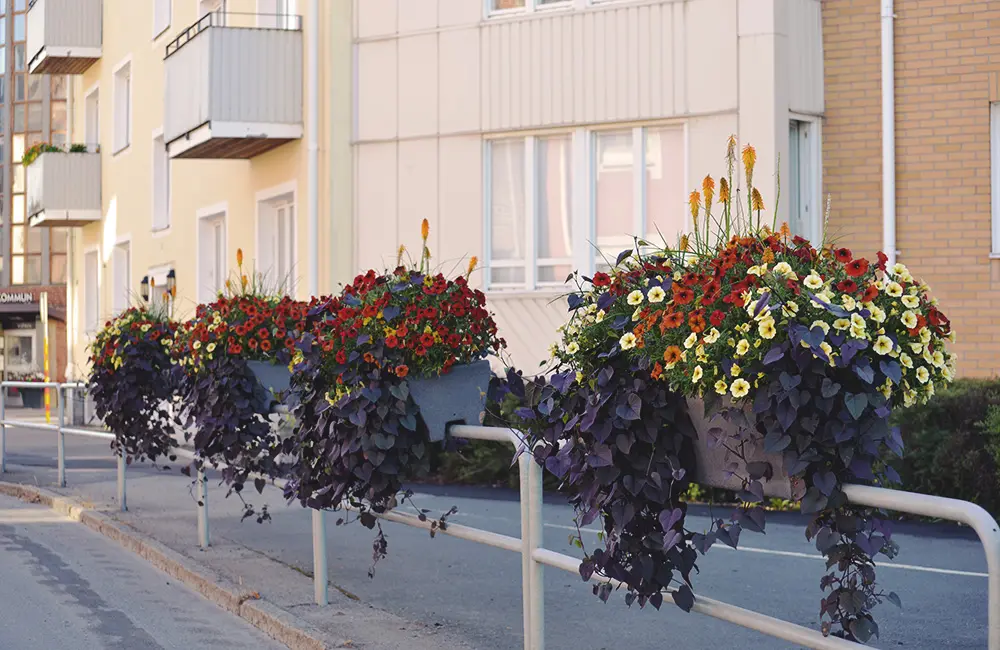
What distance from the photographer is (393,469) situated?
581 cm

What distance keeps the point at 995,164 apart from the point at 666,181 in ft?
10.8

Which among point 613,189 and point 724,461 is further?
point 613,189

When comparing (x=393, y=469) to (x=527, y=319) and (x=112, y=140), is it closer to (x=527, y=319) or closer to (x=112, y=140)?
(x=527, y=319)

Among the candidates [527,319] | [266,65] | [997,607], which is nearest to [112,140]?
[266,65]

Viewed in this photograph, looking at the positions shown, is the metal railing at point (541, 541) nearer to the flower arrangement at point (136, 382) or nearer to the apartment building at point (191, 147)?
the flower arrangement at point (136, 382)

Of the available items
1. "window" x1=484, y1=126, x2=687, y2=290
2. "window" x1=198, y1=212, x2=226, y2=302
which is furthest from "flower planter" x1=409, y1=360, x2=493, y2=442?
"window" x1=198, y1=212, x2=226, y2=302

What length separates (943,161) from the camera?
42.8ft

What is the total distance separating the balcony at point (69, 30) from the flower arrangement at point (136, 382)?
16528 millimetres

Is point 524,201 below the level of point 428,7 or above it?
below

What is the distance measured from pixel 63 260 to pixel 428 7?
38708mm

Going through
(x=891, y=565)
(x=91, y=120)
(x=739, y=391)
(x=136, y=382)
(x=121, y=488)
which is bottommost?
(x=891, y=565)

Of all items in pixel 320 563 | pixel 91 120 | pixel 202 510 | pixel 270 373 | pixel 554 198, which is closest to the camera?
pixel 320 563

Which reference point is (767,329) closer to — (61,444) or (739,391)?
(739,391)

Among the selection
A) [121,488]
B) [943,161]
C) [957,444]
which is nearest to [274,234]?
[121,488]
